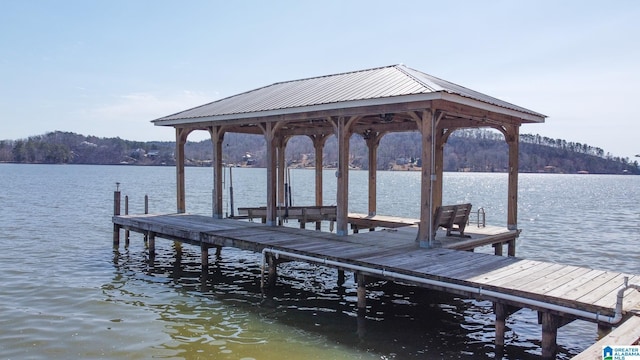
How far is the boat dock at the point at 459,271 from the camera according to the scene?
676 centimetres

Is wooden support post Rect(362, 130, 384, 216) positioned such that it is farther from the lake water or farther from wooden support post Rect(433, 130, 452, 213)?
the lake water

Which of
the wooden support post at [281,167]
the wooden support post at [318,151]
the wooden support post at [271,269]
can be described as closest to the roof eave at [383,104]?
the wooden support post at [281,167]

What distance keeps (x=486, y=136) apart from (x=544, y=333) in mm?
157829

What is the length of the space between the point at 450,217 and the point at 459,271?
302 cm

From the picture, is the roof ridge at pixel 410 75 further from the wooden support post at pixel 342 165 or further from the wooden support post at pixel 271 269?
the wooden support post at pixel 271 269

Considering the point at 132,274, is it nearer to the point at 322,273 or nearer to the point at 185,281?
the point at 185,281

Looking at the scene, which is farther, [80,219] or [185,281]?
[80,219]

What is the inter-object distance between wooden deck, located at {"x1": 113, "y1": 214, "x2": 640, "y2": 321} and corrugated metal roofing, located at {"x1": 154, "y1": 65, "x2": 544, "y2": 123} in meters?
3.22

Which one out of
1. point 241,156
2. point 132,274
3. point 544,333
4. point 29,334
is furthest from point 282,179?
point 241,156

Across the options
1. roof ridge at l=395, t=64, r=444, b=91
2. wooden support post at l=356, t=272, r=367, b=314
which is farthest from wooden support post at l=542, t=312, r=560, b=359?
roof ridge at l=395, t=64, r=444, b=91

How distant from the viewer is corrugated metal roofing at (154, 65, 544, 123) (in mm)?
10937

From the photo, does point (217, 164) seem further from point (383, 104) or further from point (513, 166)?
point (513, 166)

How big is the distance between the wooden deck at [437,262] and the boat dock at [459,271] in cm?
1

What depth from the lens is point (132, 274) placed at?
526 inches
